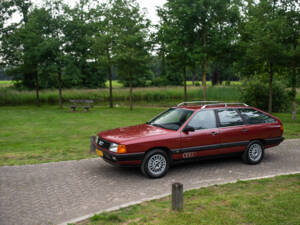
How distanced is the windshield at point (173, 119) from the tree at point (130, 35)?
48.3 ft

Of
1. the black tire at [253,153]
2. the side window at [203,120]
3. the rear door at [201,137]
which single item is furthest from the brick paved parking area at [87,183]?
the side window at [203,120]

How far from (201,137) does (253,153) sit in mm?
1784

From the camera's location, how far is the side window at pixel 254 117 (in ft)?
26.8

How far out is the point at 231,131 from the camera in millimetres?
7680

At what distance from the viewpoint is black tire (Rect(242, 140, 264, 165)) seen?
7961mm

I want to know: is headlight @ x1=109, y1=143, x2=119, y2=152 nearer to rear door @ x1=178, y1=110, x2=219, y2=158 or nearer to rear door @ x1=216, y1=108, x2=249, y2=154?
rear door @ x1=178, y1=110, x2=219, y2=158

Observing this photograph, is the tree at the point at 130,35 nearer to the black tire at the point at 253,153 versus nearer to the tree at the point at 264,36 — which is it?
the tree at the point at 264,36

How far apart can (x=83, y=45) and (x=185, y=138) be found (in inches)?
781

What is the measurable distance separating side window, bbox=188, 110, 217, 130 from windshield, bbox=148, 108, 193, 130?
0.64 feet

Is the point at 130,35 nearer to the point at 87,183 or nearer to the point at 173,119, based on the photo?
the point at 173,119

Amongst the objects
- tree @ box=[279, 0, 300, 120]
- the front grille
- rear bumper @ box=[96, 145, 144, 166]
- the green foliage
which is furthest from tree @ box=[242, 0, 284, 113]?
rear bumper @ box=[96, 145, 144, 166]

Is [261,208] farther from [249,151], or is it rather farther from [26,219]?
[26,219]

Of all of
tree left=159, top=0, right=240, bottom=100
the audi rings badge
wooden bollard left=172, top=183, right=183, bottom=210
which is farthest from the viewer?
tree left=159, top=0, right=240, bottom=100

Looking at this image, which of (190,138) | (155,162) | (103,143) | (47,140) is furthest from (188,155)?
(47,140)
